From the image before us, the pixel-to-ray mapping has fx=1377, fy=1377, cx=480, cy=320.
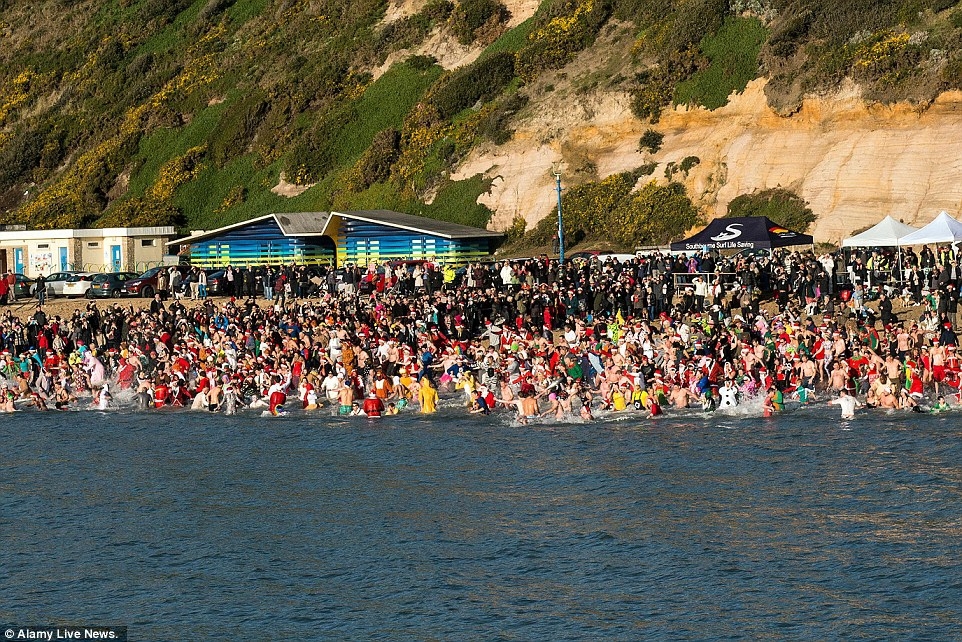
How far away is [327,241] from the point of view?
210 feet

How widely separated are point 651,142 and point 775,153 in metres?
6.92

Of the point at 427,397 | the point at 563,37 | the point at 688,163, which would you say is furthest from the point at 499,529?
the point at 563,37

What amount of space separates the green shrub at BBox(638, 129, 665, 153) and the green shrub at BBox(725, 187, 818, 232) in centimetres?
660

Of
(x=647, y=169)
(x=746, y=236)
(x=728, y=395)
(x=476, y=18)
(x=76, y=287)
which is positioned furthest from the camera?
(x=476, y=18)

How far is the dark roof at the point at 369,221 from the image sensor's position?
61278 millimetres

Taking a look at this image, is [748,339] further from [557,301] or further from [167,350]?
[167,350]

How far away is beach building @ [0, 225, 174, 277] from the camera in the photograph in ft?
227

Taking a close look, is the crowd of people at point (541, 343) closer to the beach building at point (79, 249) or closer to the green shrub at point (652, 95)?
the green shrub at point (652, 95)

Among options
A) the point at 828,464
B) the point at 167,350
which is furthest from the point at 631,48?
the point at 828,464

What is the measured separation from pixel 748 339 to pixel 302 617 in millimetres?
18324

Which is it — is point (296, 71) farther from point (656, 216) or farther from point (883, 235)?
point (883, 235)

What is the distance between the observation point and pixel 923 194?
180 feet

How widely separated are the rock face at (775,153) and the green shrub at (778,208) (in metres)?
0.41

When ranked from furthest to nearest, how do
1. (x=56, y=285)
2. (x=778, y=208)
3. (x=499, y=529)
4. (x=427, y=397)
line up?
(x=778, y=208), (x=56, y=285), (x=427, y=397), (x=499, y=529)
